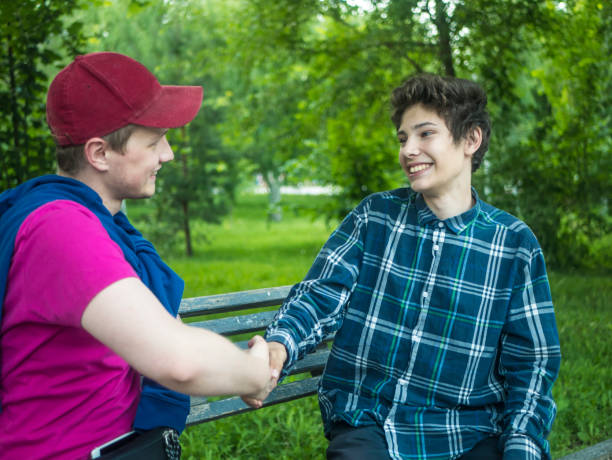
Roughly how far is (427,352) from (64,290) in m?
1.36

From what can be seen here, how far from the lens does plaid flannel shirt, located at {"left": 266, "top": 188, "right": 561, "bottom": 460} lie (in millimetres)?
2248

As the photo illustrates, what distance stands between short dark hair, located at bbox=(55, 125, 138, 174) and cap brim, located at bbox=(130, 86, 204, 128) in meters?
0.04

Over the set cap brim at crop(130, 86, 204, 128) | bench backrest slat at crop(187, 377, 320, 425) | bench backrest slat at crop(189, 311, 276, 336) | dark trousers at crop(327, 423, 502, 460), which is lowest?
bench backrest slat at crop(187, 377, 320, 425)

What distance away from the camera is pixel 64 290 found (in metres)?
1.41

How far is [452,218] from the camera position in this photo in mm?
2398

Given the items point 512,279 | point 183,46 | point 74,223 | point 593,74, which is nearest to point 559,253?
point 593,74


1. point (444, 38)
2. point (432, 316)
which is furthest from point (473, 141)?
point (444, 38)

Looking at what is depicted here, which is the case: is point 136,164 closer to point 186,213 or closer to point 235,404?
point 235,404

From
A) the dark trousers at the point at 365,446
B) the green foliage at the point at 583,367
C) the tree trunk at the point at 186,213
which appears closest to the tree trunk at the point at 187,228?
the tree trunk at the point at 186,213

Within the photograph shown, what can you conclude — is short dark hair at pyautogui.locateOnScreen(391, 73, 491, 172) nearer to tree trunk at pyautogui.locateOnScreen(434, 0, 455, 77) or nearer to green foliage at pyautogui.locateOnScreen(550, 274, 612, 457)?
green foliage at pyautogui.locateOnScreen(550, 274, 612, 457)

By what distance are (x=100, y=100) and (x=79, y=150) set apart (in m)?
0.15

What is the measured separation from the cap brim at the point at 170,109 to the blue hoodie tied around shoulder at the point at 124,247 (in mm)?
264

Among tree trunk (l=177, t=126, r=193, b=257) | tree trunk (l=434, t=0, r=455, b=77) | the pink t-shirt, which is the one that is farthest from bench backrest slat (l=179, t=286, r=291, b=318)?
tree trunk (l=177, t=126, r=193, b=257)

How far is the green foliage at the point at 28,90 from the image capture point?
14.7 ft
